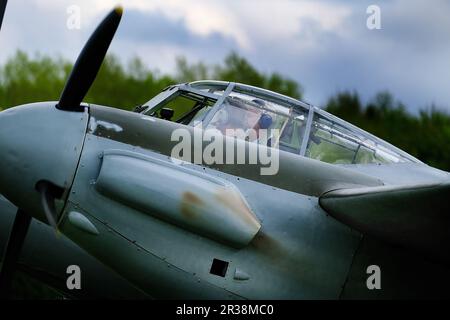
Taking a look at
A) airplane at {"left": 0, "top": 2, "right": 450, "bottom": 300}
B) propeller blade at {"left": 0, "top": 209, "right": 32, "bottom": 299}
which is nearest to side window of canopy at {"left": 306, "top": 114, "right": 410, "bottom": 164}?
airplane at {"left": 0, "top": 2, "right": 450, "bottom": 300}

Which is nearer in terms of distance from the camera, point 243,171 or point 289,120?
point 243,171

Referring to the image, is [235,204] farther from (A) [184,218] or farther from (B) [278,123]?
(B) [278,123]

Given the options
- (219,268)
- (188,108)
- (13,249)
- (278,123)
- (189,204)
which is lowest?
(13,249)

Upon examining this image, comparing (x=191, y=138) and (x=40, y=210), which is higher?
(x=191, y=138)

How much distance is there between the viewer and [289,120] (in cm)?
1073

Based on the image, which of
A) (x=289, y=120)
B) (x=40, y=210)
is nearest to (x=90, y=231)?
(x=40, y=210)

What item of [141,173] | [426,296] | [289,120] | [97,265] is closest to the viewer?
[141,173]

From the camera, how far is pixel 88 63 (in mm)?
10180

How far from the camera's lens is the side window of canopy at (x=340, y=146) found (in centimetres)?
1065

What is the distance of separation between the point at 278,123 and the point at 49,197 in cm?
300

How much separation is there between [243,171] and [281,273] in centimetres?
124

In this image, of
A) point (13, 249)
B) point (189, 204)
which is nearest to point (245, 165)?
point (189, 204)

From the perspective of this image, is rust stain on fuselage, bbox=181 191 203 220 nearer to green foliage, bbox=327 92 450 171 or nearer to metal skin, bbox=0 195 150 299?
metal skin, bbox=0 195 150 299
